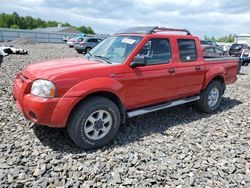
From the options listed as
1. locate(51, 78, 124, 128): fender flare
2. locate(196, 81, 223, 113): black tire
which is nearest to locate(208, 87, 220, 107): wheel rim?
locate(196, 81, 223, 113): black tire

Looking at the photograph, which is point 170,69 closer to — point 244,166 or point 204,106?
point 204,106

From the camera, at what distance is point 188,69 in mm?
4887

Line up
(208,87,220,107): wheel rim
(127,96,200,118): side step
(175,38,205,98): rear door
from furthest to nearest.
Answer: (208,87,220,107): wheel rim
(175,38,205,98): rear door
(127,96,200,118): side step

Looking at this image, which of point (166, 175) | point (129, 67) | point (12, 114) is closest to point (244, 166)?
point (166, 175)

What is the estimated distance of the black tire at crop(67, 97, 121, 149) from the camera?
3.47 meters

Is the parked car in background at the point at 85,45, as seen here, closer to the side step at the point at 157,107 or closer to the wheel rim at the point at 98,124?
the side step at the point at 157,107

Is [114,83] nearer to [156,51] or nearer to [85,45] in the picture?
[156,51]

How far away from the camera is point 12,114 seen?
4805mm

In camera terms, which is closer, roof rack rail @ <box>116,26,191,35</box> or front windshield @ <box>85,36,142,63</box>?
front windshield @ <box>85,36,142,63</box>

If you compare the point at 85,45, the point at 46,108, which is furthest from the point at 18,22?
the point at 46,108

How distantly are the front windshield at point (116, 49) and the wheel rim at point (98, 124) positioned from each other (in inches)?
38.9

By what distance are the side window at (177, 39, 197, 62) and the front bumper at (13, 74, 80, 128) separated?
2.56 meters

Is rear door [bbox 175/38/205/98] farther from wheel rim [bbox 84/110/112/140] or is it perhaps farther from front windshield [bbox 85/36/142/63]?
wheel rim [bbox 84/110/112/140]

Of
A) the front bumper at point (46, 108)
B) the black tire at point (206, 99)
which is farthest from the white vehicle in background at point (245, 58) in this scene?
the front bumper at point (46, 108)
